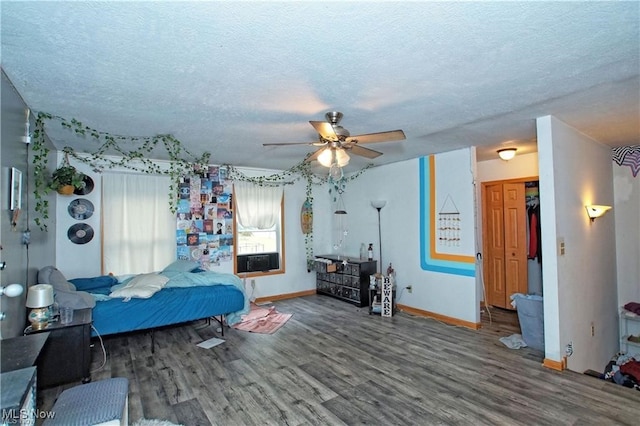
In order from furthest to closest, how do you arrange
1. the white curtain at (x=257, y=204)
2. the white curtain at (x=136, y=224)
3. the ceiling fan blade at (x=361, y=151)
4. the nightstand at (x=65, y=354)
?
the white curtain at (x=257, y=204) < the white curtain at (x=136, y=224) < the ceiling fan blade at (x=361, y=151) < the nightstand at (x=65, y=354)

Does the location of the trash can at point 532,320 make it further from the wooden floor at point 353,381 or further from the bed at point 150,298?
the bed at point 150,298

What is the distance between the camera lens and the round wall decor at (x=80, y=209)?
4.42 m

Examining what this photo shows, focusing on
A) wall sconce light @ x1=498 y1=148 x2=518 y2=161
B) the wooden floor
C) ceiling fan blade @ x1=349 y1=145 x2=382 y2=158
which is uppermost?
wall sconce light @ x1=498 y1=148 x2=518 y2=161

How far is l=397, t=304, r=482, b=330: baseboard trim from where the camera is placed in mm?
4352

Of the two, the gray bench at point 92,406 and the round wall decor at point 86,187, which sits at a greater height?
the round wall decor at point 86,187

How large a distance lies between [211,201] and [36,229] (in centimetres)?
248

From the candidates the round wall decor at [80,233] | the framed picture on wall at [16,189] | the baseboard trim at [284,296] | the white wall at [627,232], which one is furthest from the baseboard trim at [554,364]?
the round wall decor at [80,233]

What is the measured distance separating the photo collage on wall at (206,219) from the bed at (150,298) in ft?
2.35

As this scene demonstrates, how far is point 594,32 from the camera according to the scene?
1.72 meters

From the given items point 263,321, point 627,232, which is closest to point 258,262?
point 263,321

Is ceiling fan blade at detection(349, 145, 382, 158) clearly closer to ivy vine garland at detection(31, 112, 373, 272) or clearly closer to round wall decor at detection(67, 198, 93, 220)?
ivy vine garland at detection(31, 112, 373, 272)

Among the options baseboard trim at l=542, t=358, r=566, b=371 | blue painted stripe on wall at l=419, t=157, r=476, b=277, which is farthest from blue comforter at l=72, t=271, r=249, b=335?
baseboard trim at l=542, t=358, r=566, b=371

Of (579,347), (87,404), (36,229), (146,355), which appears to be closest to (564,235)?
(579,347)

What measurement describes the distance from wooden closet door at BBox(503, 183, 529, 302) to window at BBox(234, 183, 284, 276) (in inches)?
155
